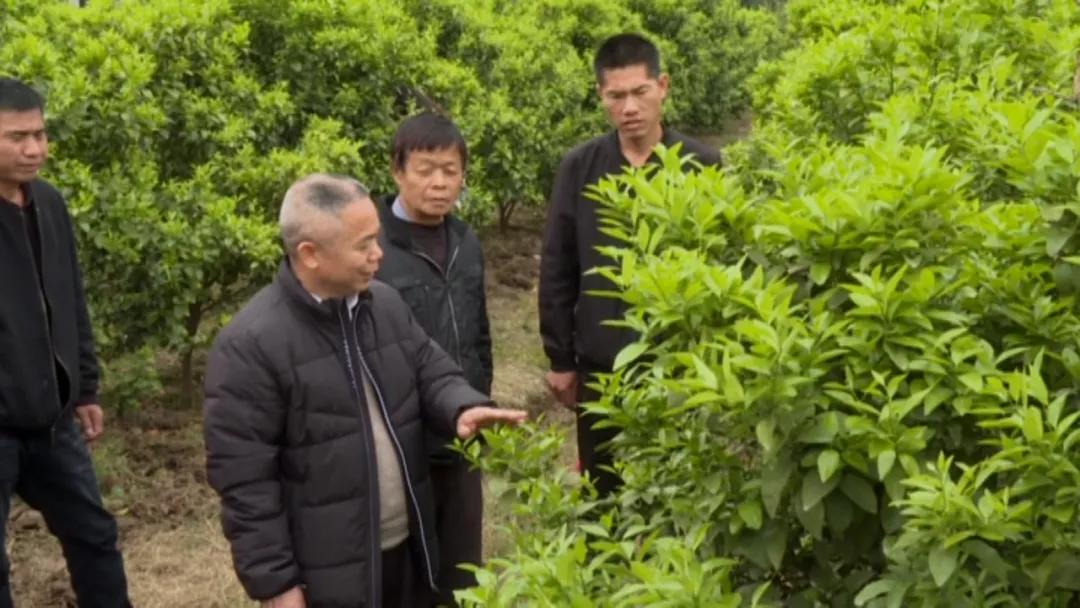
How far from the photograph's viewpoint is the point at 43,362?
4.59 m

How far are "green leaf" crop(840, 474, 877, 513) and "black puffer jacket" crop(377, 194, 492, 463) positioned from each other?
86.8 inches

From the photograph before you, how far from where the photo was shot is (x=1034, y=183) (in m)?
2.55

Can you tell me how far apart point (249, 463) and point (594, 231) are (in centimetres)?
191

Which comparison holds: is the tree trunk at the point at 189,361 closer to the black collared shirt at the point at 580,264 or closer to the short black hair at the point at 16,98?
the black collared shirt at the point at 580,264

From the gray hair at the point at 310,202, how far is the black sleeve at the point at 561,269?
1.60m

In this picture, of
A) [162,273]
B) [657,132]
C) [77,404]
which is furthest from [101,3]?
[657,132]

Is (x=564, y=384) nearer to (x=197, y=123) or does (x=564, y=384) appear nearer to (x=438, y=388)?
(x=438, y=388)

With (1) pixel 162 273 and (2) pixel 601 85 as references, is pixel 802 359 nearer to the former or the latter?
(2) pixel 601 85

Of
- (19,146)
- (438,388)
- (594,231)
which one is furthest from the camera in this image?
(594,231)

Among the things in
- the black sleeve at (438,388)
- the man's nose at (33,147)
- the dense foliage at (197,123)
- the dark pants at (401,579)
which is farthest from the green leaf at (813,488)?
the dense foliage at (197,123)

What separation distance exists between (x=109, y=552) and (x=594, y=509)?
2.46 metres

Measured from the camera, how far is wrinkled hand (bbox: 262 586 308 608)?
3699 mm

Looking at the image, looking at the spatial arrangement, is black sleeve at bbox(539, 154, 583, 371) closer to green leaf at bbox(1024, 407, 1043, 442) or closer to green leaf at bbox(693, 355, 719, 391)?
green leaf at bbox(693, 355, 719, 391)

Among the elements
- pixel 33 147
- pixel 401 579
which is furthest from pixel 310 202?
pixel 33 147
